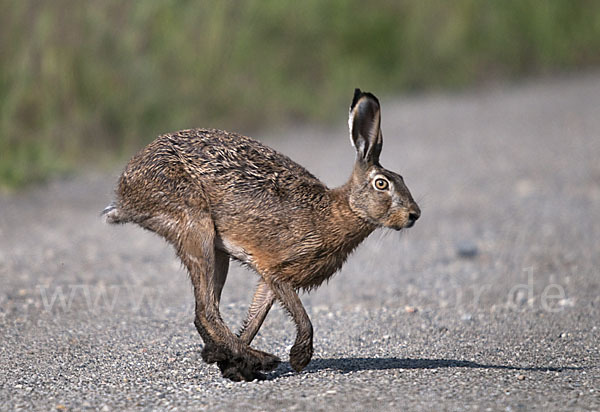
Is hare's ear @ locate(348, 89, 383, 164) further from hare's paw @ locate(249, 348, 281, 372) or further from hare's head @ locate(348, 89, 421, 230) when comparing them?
hare's paw @ locate(249, 348, 281, 372)

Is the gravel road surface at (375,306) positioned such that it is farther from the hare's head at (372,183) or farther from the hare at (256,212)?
the hare's head at (372,183)

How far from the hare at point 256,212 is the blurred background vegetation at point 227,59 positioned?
5.71 m

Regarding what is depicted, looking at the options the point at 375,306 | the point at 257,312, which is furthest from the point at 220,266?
the point at 375,306

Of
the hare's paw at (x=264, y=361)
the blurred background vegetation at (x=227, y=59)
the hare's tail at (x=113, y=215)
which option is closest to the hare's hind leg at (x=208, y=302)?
the hare's paw at (x=264, y=361)

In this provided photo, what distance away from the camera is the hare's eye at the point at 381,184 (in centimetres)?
536

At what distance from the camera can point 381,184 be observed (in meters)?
5.37

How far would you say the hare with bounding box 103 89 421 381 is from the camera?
5.25 metres

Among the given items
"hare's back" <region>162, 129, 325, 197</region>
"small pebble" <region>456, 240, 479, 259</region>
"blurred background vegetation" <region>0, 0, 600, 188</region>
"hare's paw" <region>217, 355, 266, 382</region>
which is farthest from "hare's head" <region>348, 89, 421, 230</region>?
"blurred background vegetation" <region>0, 0, 600, 188</region>

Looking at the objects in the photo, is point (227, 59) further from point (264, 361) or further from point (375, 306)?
point (264, 361)

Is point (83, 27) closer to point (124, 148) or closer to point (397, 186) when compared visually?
point (124, 148)

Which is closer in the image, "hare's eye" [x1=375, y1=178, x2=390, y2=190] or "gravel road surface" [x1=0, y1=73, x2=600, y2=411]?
"gravel road surface" [x1=0, y1=73, x2=600, y2=411]

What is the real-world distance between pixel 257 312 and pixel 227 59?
370 inches

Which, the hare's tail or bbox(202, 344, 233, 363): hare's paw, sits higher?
the hare's tail

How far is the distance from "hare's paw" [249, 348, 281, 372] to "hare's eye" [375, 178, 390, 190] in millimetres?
1088
